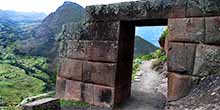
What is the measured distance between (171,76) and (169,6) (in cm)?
166

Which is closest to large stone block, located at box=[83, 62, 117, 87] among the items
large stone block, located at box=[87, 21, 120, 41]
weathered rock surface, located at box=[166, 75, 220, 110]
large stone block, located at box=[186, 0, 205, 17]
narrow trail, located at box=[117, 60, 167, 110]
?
large stone block, located at box=[87, 21, 120, 41]

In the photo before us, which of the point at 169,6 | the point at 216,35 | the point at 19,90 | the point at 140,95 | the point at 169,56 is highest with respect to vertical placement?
the point at 169,6

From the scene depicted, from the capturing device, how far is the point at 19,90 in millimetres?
69125

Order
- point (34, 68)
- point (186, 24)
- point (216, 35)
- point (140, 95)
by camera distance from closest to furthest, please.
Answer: point (216, 35), point (186, 24), point (140, 95), point (34, 68)

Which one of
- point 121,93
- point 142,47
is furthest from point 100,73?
point 142,47

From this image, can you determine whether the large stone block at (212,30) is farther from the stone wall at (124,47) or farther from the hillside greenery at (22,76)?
the hillside greenery at (22,76)

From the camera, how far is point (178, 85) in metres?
7.31

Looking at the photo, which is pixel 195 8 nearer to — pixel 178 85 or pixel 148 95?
pixel 178 85

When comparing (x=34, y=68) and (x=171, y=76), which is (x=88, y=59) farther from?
(x=34, y=68)

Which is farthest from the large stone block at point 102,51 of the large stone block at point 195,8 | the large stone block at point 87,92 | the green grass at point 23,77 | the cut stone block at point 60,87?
the green grass at point 23,77

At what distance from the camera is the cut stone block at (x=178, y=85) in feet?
23.4

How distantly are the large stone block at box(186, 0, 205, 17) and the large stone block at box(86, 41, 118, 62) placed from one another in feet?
7.15

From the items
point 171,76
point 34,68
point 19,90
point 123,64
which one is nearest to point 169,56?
point 171,76

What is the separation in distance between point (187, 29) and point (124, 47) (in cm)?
219
